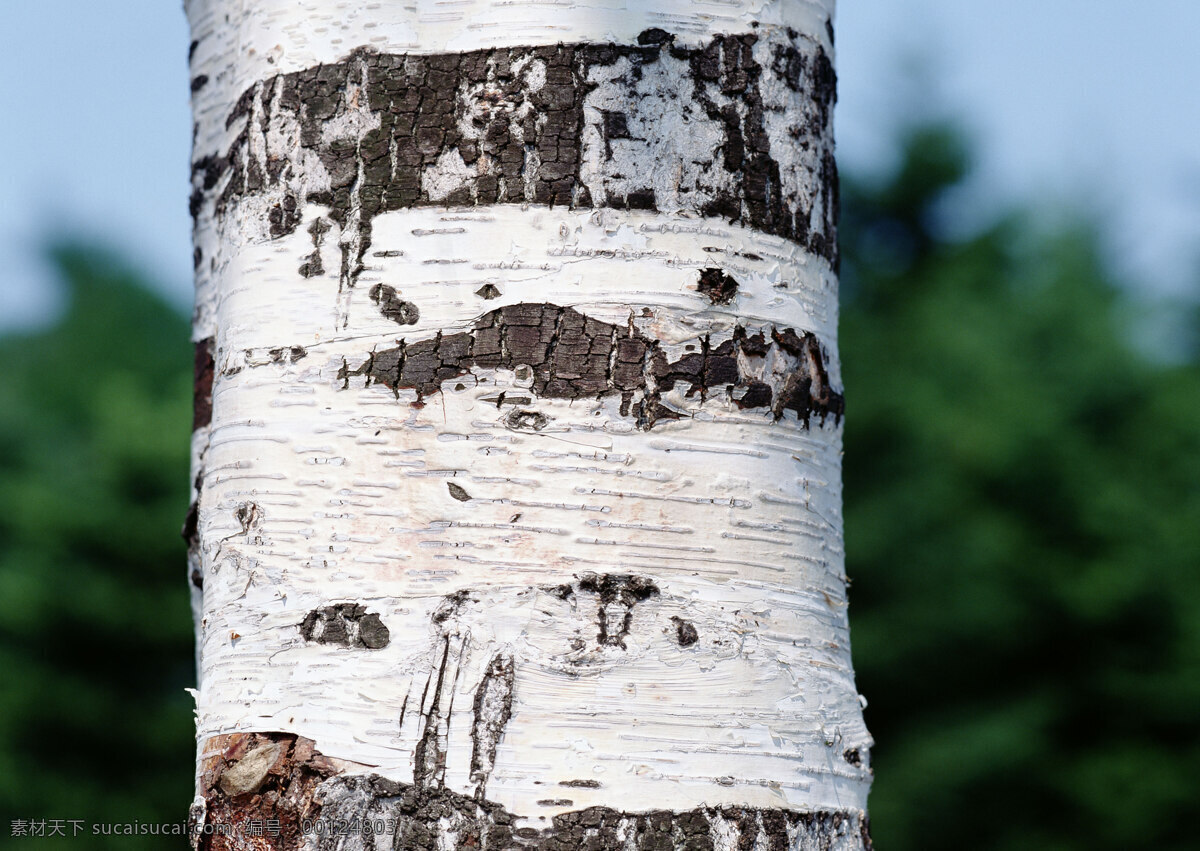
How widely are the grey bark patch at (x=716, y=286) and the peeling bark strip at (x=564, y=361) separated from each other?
0.15ft

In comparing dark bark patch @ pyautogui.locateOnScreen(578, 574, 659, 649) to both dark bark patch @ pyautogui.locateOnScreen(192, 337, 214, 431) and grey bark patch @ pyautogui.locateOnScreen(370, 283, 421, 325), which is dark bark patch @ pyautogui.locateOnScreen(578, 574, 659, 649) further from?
dark bark patch @ pyautogui.locateOnScreen(192, 337, 214, 431)

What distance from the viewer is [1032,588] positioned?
12719 mm

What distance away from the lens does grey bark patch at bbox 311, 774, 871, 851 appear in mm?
1042

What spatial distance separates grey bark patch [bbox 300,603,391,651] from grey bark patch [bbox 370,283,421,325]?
28 centimetres

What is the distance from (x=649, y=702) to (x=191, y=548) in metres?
0.73

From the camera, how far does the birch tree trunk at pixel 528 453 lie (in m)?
1.08

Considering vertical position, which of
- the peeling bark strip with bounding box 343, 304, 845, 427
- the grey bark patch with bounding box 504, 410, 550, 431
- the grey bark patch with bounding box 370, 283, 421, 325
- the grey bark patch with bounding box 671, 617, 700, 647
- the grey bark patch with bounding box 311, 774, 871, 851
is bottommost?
the grey bark patch with bounding box 311, 774, 871, 851

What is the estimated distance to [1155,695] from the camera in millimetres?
12367

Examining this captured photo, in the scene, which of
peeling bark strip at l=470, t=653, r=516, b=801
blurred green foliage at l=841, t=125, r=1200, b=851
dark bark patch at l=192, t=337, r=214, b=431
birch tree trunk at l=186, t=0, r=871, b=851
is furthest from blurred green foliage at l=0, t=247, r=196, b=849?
peeling bark strip at l=470, t=653, r=516, b=801

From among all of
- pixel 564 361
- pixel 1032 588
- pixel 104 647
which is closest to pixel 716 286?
pixel 564 361

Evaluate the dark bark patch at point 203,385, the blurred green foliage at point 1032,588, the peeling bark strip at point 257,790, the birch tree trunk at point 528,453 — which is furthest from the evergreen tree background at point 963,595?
the birch tree trunk at point 528,453

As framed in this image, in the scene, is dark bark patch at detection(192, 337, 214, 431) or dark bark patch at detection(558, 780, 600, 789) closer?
dark bark patch at detection(558, 780, 600, 789)

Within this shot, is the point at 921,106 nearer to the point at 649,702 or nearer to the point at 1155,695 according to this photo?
the point at 1155,695

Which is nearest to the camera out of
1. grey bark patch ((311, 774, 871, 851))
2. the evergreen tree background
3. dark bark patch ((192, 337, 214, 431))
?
grey bark patch ((311, 774, 871, 851))
